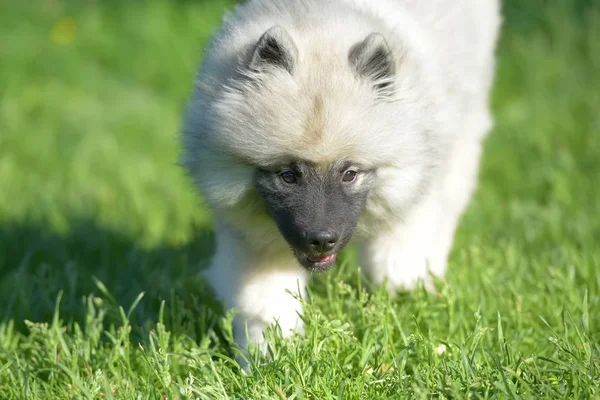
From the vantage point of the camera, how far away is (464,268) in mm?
4160

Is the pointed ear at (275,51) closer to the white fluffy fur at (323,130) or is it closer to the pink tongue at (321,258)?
the white fluffy fur at (323,130)


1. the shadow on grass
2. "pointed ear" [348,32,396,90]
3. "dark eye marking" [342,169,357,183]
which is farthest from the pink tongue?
"pointed ear" [348,32,396,90]

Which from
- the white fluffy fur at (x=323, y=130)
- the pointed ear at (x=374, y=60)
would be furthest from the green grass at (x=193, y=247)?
the pointed ear at (x=374, y=60)

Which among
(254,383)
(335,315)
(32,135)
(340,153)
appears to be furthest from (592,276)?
(32,135)

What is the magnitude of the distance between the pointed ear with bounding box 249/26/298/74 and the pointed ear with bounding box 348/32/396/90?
0.25 meters

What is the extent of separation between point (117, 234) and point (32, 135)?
200cm

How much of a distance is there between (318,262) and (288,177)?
1.25 feet

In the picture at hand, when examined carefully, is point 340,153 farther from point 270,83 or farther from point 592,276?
point 592,276

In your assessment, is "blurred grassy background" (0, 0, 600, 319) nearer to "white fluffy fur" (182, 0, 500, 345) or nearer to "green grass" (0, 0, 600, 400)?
"green grass" (0, 0, 600, 400)

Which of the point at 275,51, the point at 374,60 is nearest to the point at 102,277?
the point at 275,51

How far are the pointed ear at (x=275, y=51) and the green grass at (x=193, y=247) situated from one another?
97 centimetres

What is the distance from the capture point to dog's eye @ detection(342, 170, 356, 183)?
3.25 metres

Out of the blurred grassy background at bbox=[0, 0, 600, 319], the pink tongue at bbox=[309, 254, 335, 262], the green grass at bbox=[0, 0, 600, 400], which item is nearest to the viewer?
the green grass at bbox=[0, 0, 600, 400]

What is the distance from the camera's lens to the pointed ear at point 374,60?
10.4ft
